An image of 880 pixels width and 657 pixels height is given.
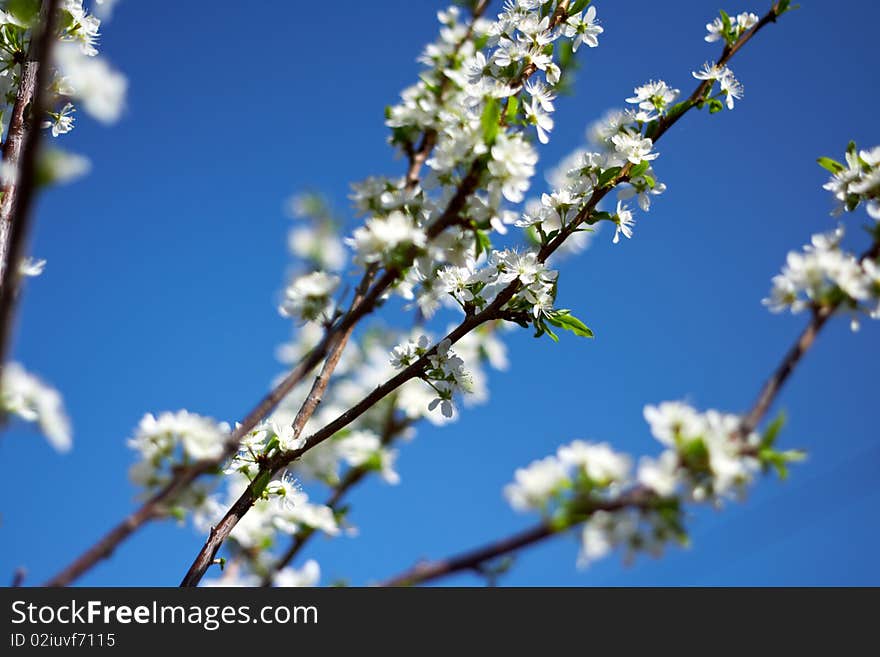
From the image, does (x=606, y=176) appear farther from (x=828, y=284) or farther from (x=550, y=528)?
(x=550, y=528)

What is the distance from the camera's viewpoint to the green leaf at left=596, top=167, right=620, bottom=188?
218 cm

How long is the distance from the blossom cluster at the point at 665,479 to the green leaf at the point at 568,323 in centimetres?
61

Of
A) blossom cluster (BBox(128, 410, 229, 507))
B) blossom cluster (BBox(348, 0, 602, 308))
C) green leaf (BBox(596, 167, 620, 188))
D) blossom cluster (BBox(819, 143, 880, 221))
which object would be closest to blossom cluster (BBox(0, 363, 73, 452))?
blossom cluster (BBox(128, 410, 229, 507))

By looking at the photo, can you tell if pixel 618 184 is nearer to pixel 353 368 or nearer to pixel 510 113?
pixel 510 113

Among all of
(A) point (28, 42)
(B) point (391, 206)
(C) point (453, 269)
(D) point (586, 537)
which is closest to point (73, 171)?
(B) point (391, 206)

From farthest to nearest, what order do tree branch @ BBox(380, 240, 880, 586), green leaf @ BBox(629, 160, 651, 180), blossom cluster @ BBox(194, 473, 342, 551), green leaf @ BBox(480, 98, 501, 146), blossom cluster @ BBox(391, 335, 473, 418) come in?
blossom cluster @ BBox(194, 473, 342, 551), green leaf @ BBox(629, 160, 651, 180), blossom cluster @ BBox(391, 335, 473, 418), green leaf @ BBox(480, 98, 501, 146), tree branch @ BBox(380, 240, 880, 586)

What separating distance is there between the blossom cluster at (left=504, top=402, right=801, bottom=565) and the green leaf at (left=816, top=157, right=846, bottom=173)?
122 centimetres

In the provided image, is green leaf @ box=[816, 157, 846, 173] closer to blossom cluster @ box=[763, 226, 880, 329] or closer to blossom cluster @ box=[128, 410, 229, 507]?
blossom cluster @ box=[763, 226, 880, 329]

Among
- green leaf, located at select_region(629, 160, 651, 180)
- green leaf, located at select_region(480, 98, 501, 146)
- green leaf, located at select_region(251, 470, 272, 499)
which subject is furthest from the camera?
green leaf, located at select_region(629, 160, 651, 180)

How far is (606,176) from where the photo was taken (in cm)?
218

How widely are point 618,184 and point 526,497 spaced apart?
1.10 metres

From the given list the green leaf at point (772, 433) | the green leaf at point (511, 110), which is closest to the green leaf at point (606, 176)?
the green leaf at point (511, 110)

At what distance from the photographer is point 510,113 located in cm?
195
